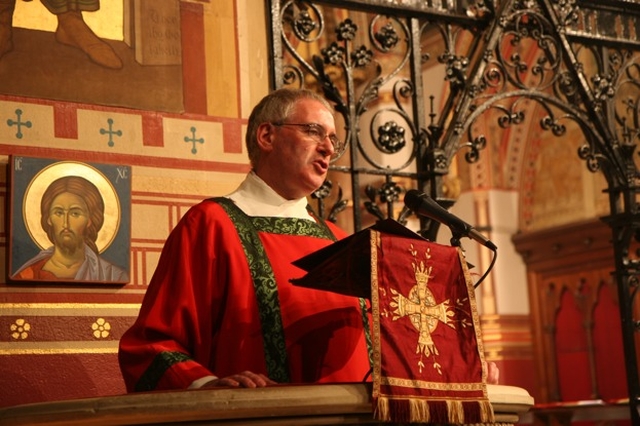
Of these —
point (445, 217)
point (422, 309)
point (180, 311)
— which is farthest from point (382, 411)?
point (180, 311)

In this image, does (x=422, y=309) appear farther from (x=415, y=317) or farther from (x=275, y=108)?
(x=275, y=108)

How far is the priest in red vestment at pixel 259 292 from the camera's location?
10.9ft

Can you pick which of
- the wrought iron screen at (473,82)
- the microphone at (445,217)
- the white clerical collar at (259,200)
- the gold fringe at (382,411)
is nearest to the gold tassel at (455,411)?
the gold fringe at (382,411)

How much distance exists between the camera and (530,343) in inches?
485

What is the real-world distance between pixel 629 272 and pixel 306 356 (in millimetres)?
3452

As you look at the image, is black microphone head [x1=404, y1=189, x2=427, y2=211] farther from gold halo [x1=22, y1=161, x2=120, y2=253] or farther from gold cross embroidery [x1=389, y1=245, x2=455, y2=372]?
gold halo [x1=22, y1=161, x2=120, y2=253]

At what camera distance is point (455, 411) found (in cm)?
301

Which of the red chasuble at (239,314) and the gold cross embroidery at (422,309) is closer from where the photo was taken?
the gold cross embroidery at (422,309)

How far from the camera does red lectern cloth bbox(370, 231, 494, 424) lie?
296 cm

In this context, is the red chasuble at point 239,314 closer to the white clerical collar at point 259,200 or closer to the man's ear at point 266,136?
the white clerical collar at point 259,200

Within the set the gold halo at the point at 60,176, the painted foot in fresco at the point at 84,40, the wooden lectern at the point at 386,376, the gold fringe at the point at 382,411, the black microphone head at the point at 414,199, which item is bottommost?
the gold fringe at the point at 382,411

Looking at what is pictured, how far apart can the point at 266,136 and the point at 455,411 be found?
4.06 ft

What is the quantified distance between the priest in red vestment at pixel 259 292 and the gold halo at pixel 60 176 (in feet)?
3.72

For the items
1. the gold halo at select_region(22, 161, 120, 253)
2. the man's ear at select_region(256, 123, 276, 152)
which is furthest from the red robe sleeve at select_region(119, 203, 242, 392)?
the gold halo at select_region(22, 161, 120, 253)
